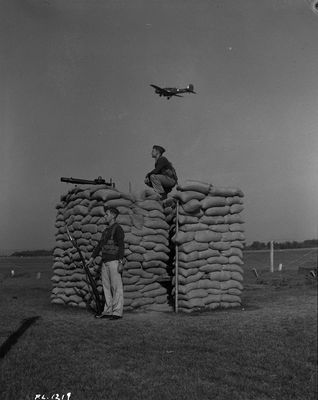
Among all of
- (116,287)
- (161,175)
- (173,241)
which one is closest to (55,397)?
(116,287)

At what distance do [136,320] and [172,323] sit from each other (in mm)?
459

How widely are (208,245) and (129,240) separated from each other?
3.62 ft

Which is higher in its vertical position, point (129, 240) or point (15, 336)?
point (129, 240)

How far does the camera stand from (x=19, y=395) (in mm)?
2941

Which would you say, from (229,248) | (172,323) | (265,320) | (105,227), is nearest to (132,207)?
(105,227)

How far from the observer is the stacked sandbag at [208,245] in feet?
21.9

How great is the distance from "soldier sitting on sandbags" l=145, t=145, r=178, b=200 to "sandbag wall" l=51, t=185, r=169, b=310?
345 millimetres

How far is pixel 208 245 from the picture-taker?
271 inches

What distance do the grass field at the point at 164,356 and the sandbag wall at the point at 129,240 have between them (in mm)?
702

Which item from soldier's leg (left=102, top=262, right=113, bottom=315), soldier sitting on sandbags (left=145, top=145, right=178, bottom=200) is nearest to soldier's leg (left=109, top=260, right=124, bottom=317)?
soldier's leg (left=102, top=262, right=113, bottom=315)

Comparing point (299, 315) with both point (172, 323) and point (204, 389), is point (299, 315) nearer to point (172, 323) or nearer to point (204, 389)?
point (172, 323)

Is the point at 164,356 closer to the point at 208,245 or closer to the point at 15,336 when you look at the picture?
the point at 15,336

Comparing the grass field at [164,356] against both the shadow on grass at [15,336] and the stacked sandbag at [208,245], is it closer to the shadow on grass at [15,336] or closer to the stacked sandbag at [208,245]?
the shadow on grass at [15,336]

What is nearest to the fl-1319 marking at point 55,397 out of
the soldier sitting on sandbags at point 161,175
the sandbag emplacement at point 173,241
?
the sandbag emplacement at point 173,241
